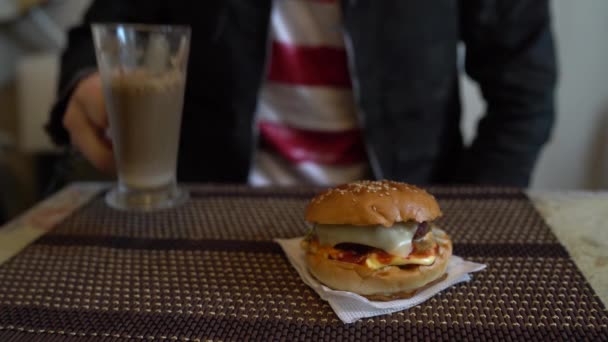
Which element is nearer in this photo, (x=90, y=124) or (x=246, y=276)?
(x=246, y=276)

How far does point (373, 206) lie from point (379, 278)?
8cm

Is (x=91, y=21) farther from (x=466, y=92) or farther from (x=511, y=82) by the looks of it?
(x=466, y=92)

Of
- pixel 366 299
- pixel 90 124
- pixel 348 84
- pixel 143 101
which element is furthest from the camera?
pixel 348 84

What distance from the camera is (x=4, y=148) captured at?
221 cm

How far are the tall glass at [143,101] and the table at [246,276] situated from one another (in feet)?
0.17

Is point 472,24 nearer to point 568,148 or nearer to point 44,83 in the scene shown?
point 568,148

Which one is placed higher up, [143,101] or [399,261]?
[143,101]

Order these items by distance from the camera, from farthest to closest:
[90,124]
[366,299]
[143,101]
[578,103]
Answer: [578,103]
[90,124]
[143,101]
[366,299]

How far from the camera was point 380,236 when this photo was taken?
1.95ft

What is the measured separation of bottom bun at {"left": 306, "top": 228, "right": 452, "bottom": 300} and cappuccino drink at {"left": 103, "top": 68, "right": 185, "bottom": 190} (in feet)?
1.23

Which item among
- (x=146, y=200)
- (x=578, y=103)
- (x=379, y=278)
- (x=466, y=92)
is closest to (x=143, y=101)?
(x=146, y=200)

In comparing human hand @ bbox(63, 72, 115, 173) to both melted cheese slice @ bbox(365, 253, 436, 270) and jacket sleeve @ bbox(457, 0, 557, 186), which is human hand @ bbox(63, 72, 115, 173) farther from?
jacket sleeve @ bbox(457, 0, 557, 186)

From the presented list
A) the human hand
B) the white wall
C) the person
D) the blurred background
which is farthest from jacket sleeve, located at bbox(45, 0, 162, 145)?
the white wall

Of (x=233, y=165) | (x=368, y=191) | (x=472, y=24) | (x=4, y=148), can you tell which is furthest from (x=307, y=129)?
(x=4, y=148)
